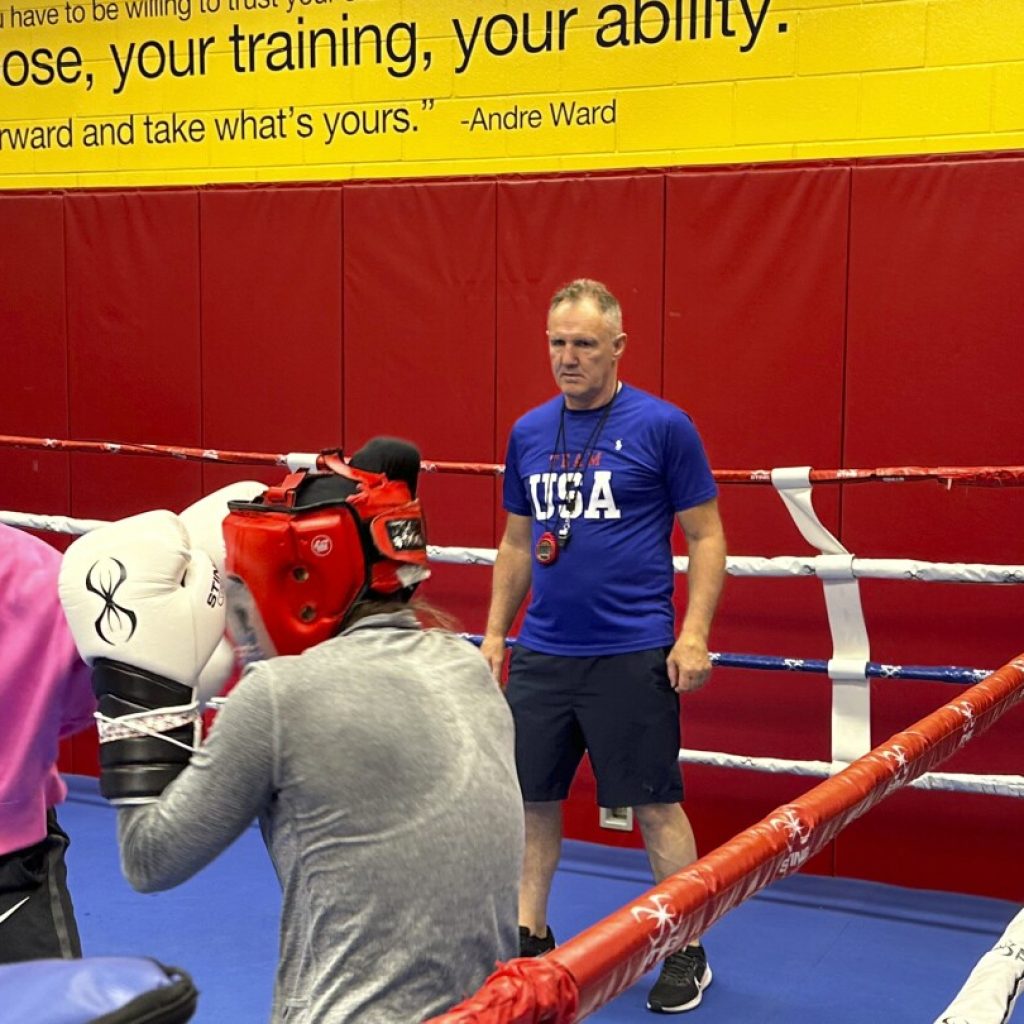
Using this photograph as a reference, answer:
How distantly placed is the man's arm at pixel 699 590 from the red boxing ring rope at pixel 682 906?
3.76ft

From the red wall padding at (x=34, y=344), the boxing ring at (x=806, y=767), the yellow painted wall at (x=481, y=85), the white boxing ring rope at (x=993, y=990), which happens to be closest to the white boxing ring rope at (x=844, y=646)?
the boxing ring at (x=806, y=767)

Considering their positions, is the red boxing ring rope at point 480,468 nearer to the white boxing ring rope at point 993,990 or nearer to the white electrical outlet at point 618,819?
the white electrical outlet at point 618,819

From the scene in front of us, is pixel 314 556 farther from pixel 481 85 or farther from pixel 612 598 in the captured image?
pixel 481 85

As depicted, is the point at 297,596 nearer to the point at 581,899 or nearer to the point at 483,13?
the point at 581,899

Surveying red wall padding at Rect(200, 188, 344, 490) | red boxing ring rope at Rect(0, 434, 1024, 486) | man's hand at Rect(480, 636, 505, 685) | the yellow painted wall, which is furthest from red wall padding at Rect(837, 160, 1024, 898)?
red wall padding at Rect(200, 188, 344, 490)

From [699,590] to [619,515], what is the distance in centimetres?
24

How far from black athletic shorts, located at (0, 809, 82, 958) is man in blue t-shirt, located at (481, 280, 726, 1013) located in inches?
68.4

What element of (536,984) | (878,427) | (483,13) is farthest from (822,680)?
(536,984)

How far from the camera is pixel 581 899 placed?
168 inches

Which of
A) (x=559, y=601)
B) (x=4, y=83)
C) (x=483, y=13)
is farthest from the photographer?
(x=4, y=83)

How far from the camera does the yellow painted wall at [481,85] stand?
4.44 metres

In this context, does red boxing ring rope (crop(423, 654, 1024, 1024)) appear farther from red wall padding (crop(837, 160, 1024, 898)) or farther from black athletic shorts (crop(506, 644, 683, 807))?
red wall padding (crop(837, 160, 1024, 898))

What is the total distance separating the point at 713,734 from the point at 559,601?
1138 mm

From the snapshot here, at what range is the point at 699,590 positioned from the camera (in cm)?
355
